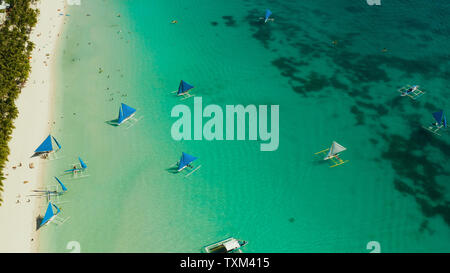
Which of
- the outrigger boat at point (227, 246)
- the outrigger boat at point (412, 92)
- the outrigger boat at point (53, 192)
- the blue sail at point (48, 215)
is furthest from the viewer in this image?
the outrigger boat at point (412, 92)

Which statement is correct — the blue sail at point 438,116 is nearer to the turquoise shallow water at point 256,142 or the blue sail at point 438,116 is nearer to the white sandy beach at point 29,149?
the turquoise shallow water at point 256,142

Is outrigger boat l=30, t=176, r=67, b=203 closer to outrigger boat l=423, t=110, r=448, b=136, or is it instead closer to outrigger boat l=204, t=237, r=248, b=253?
outrigger boat l=204, t=237, r=248, b=253

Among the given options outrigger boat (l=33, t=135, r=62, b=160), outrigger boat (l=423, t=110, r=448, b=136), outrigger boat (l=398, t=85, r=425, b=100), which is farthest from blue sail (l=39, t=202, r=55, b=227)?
outrigger boat (l=398, t=85, r=425, b=100)

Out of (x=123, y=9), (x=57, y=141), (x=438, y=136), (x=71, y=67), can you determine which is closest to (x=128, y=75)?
(x=71, y=67)

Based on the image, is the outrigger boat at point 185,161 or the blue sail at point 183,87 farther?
the blue sail at point 183,87

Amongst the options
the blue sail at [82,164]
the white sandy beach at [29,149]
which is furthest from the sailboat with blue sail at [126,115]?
the white sandy beach at [29,149]

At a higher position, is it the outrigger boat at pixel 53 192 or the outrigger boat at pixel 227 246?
the outrigger boat at pixel 53 192
